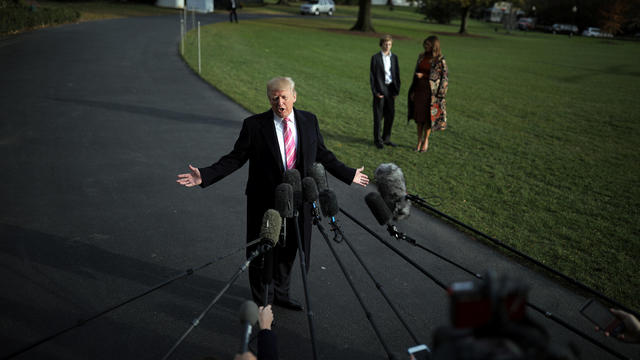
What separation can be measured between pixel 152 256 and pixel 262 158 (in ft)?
8.84

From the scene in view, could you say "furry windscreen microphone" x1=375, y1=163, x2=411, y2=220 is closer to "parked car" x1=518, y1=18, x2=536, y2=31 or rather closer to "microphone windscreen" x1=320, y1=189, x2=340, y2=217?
"microphone windscreen" x1=320, y1=189, x2=340, y2=217

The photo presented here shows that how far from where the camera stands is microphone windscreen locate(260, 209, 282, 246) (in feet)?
10.6

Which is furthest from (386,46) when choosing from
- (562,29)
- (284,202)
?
(562,29)

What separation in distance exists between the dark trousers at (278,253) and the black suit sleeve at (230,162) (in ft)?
1.29

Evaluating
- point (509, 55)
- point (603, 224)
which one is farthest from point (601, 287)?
point (509, 55)

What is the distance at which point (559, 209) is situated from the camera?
323 inches

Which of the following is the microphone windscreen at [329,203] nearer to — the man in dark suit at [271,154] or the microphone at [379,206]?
the microphone at [379,206]

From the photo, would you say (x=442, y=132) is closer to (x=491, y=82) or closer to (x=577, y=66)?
(x=491, y=82)

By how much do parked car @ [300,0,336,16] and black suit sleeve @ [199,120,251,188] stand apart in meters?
65.4

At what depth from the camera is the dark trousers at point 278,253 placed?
15.1 ft

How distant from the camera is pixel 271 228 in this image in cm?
326

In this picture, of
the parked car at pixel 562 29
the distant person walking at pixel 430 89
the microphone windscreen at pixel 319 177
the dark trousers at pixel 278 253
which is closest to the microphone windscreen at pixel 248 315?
the microphone windscreen at pixel 319 177

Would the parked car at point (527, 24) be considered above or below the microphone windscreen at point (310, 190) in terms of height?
above

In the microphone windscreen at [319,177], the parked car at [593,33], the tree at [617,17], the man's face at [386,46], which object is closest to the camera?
the microphone windscreen at [319,177]
